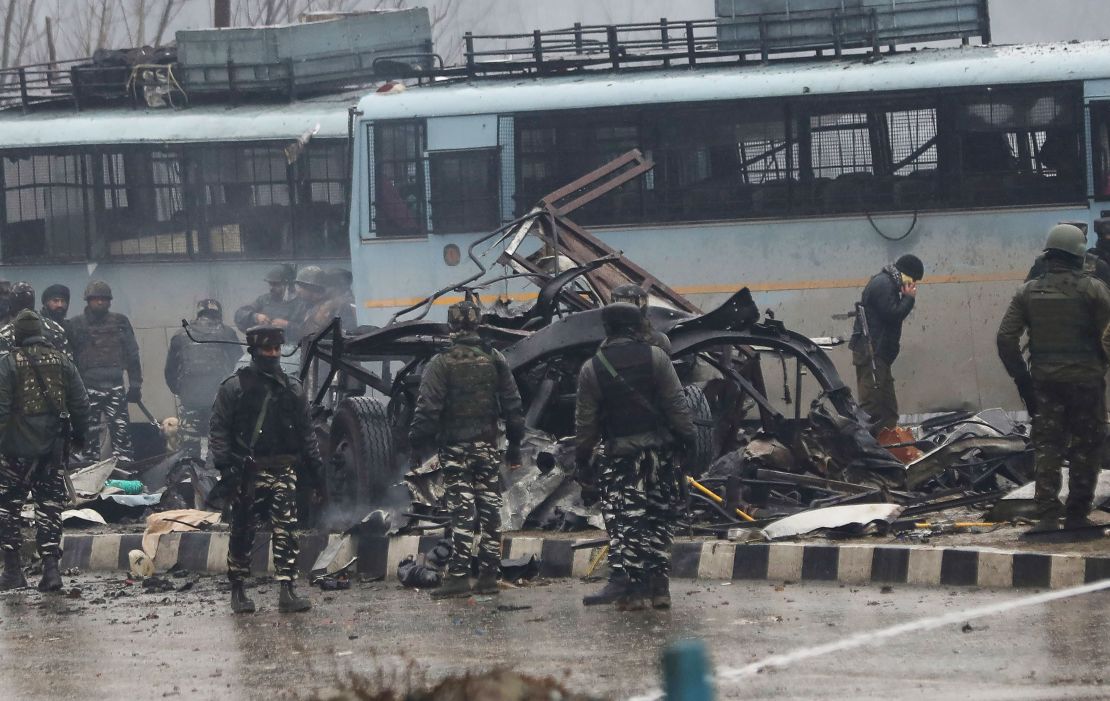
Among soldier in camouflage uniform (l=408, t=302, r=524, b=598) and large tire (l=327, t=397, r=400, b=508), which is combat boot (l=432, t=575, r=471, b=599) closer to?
soldier in camouflage uniform (l=408, t=302, r=524, b=598)

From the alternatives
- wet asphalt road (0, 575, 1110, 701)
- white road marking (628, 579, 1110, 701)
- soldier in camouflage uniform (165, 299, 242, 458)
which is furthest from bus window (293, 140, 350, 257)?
white road marking (628, 579, 1110, 701)

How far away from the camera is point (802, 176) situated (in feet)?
A: 54.0

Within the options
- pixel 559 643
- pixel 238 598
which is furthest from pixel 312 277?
pixel 559 643

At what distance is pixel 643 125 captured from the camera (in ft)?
54.9

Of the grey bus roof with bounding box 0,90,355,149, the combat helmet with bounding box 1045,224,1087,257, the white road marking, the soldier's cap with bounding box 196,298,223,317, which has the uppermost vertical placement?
the grey bus roof with bounding box 0,90,355,149

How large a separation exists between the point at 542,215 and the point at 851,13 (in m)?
5.51

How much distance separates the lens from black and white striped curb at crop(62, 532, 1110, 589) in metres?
8.67

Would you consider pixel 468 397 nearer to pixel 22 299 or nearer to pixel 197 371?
pixel 22 299

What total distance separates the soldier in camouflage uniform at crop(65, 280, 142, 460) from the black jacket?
7.49 meters

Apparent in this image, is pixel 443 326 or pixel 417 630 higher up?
pixel 443 326

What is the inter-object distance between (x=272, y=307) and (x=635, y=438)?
10.6 metres

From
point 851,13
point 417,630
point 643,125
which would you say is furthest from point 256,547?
point 851,13

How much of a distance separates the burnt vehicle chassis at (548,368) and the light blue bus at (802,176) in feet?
11.9

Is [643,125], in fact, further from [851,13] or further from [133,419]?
[133,419]
